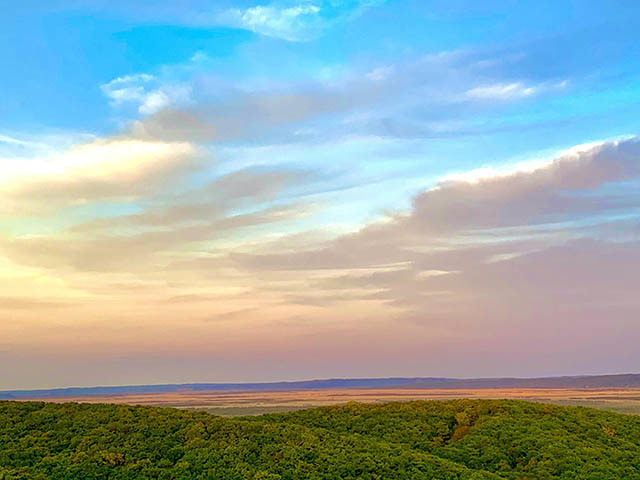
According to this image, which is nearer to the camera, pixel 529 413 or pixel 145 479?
pixel 145 479

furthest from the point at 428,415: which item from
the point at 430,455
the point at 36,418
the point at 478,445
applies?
the point at 36,418

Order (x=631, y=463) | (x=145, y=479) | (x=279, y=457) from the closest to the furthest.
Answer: (x=145, y=479), (x=279, y=457), (x=631, y=463)

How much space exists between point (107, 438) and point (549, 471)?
1445 centimetres

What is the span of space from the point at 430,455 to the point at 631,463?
7014 millimetres

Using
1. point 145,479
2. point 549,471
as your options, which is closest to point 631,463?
point 549,471

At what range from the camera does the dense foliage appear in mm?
20859

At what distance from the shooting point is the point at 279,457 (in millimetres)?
21469

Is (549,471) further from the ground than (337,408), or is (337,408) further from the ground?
(337,408)

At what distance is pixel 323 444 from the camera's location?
2275 cm

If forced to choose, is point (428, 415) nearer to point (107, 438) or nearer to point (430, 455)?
point (430, 455)

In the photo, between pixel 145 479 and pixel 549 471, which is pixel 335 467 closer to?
pixel 145 479

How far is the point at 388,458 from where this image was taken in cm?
2181

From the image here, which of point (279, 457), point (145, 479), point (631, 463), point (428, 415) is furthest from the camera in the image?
point (428, 415)

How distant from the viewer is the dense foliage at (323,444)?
68.4ft
